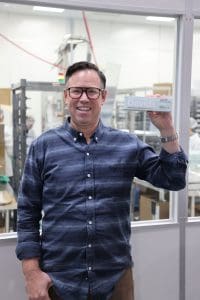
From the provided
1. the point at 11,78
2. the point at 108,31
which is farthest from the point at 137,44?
the point at 11,78

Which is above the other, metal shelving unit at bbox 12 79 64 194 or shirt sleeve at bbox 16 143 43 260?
metal shelving unit at bbox 12 79 64 194

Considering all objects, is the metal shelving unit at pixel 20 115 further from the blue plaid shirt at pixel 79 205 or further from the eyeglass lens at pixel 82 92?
the eyeglass lens at pixel 82 92

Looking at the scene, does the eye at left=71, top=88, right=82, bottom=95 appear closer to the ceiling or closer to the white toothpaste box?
the white toothpaste box

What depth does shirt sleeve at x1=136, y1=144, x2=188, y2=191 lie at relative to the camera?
127 cm

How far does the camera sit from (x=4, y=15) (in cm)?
480

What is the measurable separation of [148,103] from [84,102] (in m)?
0.22

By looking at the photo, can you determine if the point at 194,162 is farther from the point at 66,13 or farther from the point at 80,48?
the point at 80,48

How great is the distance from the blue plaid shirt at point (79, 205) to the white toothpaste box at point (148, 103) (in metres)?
0.15

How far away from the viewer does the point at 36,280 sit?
1232 millimetres

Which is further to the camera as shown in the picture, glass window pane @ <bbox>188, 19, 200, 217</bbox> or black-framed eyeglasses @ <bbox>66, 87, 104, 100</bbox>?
glass window pane @ <bbox>188, 19, 200, 217</bbox>

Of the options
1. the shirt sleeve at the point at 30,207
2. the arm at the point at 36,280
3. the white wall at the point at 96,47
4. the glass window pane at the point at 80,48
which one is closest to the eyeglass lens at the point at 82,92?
the shirt sleeve at the point at 30,207

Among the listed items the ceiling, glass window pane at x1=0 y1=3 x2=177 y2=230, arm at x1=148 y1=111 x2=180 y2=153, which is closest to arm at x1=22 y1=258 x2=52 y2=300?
arm at x1=148 y1=111 x2=180 y2=153

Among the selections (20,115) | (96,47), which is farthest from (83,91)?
(96,47)

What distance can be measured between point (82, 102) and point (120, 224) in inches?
18.1
